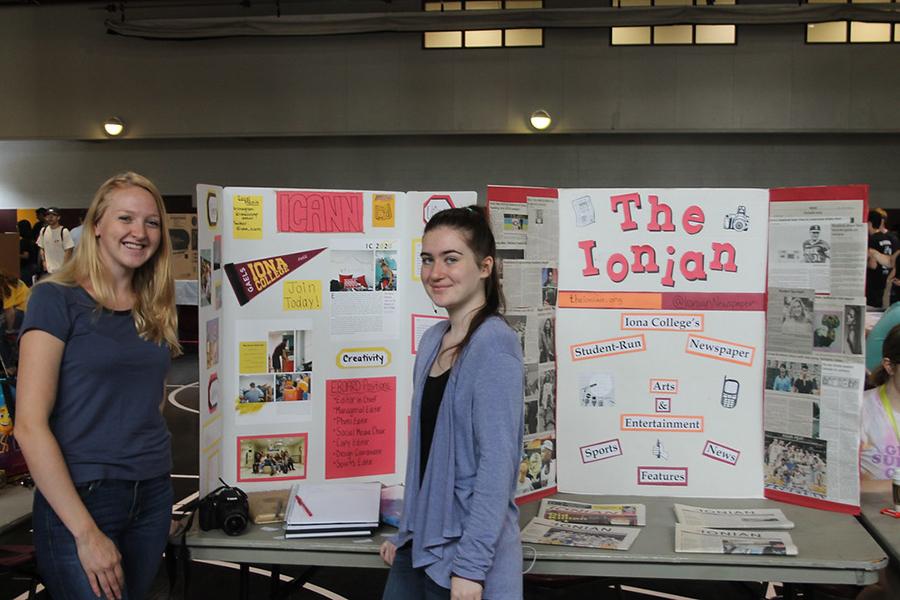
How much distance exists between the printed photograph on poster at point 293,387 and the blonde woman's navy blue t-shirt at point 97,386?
2.65ft

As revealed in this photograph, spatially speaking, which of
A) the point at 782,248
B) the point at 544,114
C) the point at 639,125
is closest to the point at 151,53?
the point at 544,114

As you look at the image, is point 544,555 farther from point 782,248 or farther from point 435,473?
point 782,248

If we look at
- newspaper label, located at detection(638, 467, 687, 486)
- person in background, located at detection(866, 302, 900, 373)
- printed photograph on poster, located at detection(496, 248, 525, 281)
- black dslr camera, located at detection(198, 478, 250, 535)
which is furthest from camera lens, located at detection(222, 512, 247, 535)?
person in background, located at detection(866, 302, 900, 373)

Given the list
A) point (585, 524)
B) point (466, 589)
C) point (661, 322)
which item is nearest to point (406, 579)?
point (466, 589)

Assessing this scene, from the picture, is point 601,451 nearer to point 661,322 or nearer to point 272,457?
point 661,322

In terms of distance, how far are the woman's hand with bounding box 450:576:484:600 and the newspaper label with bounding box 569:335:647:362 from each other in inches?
53.7

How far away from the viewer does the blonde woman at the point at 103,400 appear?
1.88 metres

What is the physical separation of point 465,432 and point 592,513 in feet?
3.77

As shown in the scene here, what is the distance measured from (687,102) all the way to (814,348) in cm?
839

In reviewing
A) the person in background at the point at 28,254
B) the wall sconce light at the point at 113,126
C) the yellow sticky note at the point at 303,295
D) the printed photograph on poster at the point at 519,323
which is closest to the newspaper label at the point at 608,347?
the printed photograph on poster at the point at 519,323

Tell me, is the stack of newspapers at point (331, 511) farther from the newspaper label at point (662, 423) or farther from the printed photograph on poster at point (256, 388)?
the newspaper label at point (662, 423)

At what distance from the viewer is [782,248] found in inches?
113

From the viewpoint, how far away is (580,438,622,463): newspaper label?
9.73 feet

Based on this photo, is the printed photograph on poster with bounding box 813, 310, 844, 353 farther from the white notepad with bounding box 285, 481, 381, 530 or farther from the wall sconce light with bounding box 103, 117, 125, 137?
the wall sconce light with bounding box 103, 117, 125, 137
